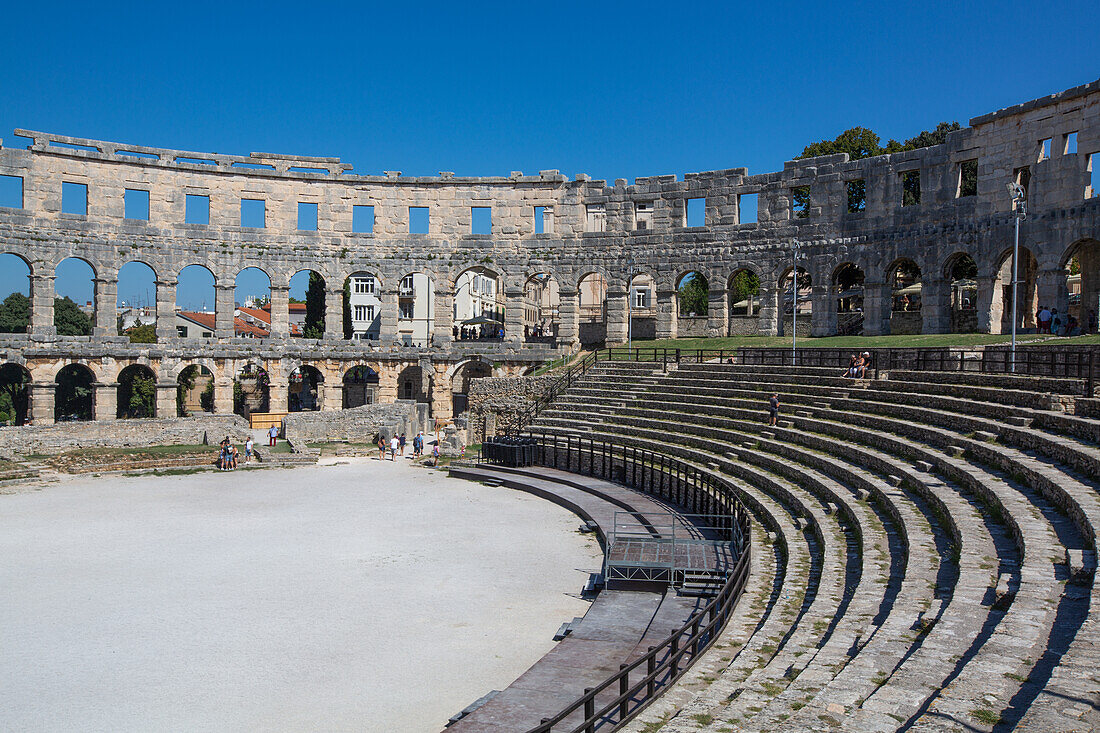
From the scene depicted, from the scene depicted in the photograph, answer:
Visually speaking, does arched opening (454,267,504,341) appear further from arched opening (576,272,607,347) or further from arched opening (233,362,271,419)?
arched opening (233,362,271,419)

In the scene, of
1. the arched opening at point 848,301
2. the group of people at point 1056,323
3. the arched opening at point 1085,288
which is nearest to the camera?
the group of people at point 1056,323

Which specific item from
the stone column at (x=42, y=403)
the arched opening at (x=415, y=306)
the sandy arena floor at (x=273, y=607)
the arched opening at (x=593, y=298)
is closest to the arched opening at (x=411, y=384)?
the arched opening at (x=415, y=306)

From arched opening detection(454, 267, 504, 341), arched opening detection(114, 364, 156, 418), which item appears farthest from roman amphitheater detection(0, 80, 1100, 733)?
arched opening detection(454, 267, 504, 341)

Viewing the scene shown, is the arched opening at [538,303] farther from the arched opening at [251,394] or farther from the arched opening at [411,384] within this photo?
the arched opening at [251,394]

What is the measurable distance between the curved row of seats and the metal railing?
35 cm

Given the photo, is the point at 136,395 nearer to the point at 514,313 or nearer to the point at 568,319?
the point at 514,313

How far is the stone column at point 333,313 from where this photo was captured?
4375cm

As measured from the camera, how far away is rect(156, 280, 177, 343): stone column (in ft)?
137

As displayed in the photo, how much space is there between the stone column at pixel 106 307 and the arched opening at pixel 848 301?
3477 centimetres

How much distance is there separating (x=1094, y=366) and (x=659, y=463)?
33.1 feet

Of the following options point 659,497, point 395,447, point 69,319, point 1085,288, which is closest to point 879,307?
point 1085,288

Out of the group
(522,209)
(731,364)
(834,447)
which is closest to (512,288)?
(522,209)

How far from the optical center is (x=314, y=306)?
63.9 meters

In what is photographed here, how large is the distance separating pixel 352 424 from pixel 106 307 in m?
15.0
